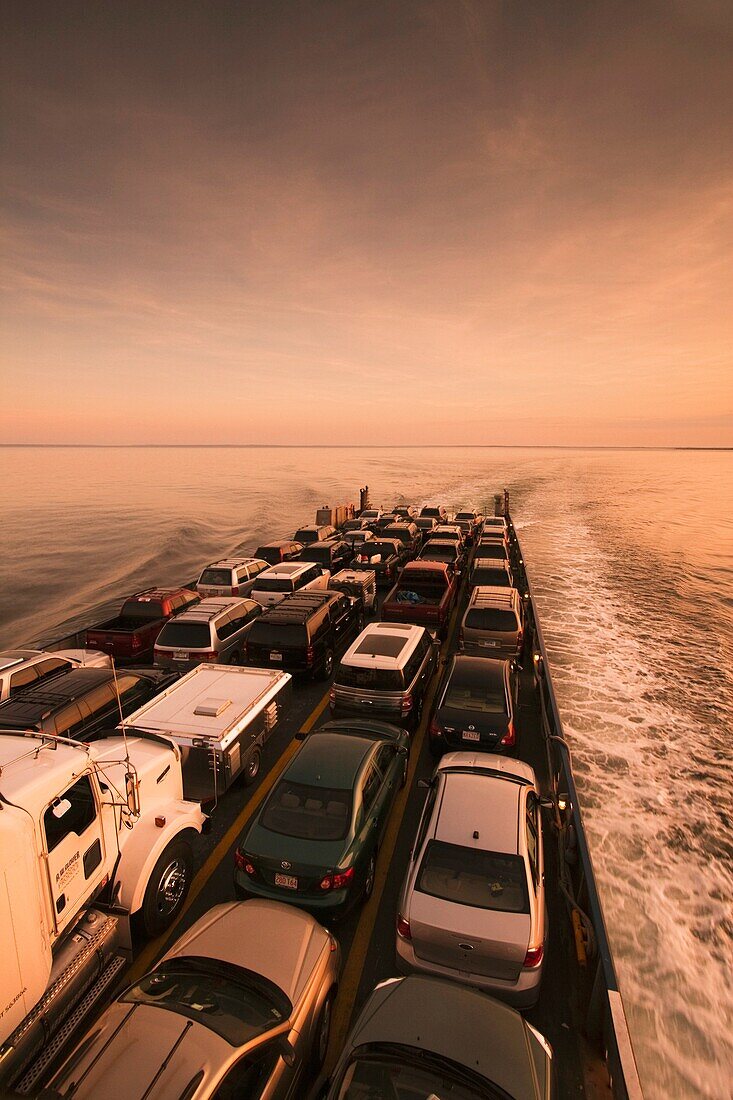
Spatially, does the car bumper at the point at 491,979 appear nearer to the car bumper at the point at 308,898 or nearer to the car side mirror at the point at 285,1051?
the car bumper at the point at 308,898

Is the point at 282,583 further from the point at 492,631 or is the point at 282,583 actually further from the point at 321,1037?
the point at 321,1037

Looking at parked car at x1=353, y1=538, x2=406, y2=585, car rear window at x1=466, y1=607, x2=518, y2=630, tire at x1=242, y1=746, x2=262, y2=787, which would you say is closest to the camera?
tire at x1=242, y1=746, x2=262, y2=787

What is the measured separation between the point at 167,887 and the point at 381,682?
15.0 ft

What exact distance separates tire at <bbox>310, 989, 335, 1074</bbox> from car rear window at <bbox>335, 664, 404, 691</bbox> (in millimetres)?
5074

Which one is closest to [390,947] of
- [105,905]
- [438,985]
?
[438,985]

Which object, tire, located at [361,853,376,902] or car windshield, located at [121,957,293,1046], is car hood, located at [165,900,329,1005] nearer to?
car windshield, located at [121,957,293,1046]

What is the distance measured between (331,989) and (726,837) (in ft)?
31.2

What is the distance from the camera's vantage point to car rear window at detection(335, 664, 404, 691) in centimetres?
932

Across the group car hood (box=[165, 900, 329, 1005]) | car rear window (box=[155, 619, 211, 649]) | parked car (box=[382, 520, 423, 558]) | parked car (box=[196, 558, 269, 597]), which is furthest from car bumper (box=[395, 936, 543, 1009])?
parked car (box=[382, 520, 423, 558])

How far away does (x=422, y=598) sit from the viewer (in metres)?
14.7

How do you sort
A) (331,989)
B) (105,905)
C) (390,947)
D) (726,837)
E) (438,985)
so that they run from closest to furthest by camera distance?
(438,985)
(331,989)
(105,905)
(390,947)
(726,837)

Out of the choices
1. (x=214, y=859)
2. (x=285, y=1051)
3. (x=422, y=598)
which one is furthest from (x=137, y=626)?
(x=285, y=1051)

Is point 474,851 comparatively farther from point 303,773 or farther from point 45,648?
point 45,648

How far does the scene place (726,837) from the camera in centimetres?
1022
